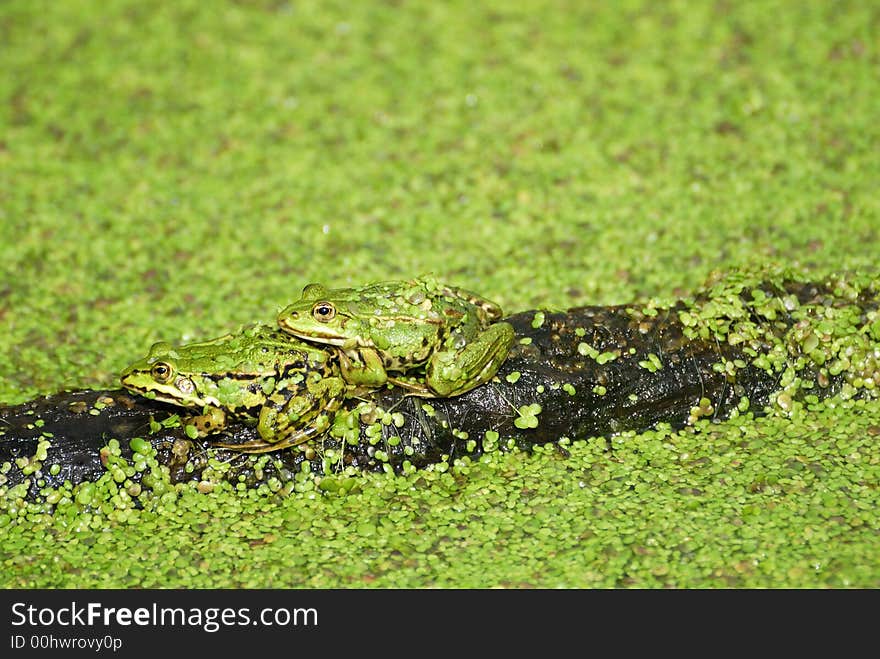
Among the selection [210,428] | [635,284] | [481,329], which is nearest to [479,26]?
[635,284]

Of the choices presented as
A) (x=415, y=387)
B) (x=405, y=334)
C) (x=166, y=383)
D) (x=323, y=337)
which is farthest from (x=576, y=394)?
(x=166, y=383)

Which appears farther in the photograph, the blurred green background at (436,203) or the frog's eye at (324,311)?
the frog's eye at (324,311)

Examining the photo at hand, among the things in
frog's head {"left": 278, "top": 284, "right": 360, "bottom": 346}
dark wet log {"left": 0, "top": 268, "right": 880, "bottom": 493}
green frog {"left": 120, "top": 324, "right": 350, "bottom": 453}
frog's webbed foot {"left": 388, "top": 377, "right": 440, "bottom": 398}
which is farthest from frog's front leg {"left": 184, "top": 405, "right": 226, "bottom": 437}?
frog's webbed foot {"left": 388, "top": 377, "right": 440, "bottom": 398}

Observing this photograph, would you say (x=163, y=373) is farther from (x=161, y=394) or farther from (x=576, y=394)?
(x=576, y=394)

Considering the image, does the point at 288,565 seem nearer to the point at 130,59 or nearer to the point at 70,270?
the point at 70,270

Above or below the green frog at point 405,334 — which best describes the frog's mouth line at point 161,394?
below

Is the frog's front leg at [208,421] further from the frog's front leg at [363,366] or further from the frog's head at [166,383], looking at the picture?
the frog's front leg at [363,366]

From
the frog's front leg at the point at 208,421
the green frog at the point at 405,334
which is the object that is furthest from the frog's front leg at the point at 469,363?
the frog's front leg at the point at 208,421
